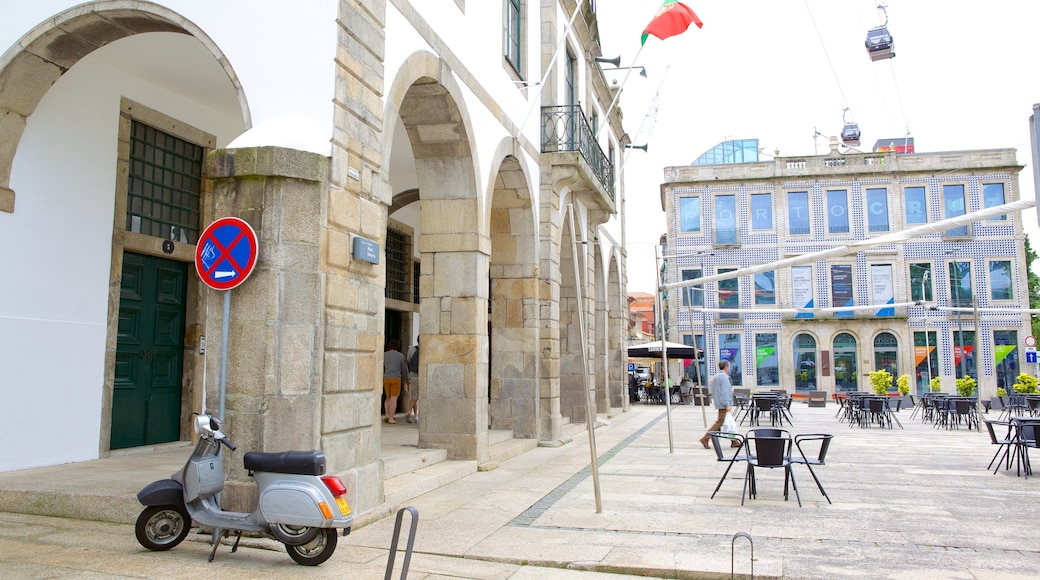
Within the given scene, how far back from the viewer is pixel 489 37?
10.5m

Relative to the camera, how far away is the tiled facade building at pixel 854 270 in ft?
113

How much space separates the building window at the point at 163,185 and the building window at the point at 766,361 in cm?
2992

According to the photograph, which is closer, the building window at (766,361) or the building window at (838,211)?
the building window at (766,361)

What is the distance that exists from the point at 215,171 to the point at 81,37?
245 cm

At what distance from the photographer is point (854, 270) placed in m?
35.3

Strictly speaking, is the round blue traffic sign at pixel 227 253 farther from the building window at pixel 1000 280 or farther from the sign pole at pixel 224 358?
the building window at pixel 1000 280

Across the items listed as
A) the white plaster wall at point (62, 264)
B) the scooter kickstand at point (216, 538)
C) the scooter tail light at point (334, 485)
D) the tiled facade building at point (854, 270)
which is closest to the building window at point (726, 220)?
the tiled facade building at point (854, 270)

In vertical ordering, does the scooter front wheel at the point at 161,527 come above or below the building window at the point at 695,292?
below

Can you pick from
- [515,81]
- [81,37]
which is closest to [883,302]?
[515,81]

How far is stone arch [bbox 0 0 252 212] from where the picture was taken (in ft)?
21.4

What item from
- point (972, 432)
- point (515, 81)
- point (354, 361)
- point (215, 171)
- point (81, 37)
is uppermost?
point (515, 81)

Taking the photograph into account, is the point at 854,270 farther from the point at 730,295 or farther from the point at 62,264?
the point at 62,264

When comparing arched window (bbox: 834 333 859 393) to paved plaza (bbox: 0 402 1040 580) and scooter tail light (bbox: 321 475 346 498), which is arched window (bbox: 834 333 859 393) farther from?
scooter tail light (bbox: 321 475 346 498)

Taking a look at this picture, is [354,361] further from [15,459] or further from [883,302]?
[883,302]
